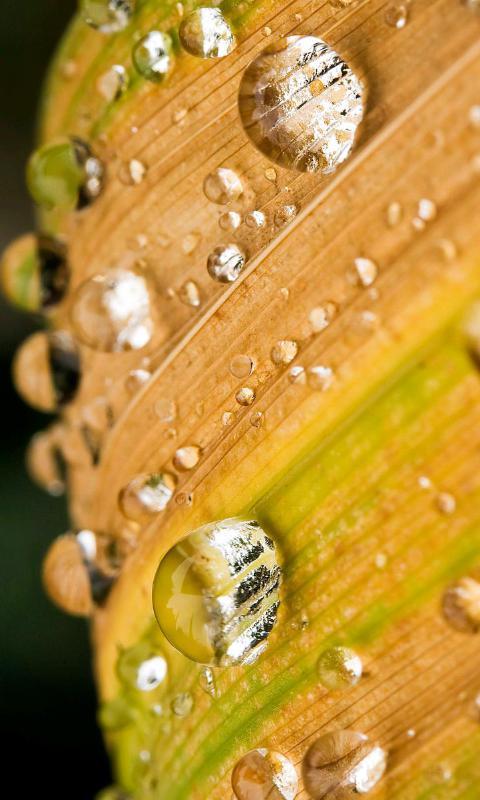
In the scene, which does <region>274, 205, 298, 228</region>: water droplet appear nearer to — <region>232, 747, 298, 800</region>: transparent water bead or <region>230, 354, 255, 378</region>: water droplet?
<region>230, 354, 255, 378</region>: water droplet

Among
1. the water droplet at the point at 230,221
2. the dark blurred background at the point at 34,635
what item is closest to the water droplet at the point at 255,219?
the water droplet at the point at 230,221

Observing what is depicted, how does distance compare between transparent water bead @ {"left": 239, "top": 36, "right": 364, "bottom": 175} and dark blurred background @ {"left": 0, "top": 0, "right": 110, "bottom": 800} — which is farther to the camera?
dark blurred background @ {"left": 0, "top": 0, "right": 110, "bottom": 800}

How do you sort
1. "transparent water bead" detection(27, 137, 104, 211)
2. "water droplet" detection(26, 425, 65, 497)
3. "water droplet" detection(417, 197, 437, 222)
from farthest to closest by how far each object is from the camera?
1. "water droplet" detection(26, 425, 65, 497)
2. "transparent water bead" detection(27, 137, 104, 211)
3. "water droplet" detection(417, 197, 437, 222)

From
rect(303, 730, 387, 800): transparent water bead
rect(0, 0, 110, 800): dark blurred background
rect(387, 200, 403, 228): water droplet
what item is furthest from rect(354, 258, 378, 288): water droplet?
rect(0, 0, 110, 800): dark blurred background

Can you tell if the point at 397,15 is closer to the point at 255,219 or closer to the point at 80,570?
the point at 255,219

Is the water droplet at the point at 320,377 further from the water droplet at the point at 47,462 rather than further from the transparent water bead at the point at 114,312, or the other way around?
the water droplet at the point at 47,462

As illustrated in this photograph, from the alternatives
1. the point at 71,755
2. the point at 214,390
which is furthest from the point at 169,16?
the point at 71,755

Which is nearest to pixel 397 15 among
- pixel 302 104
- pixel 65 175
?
pixel 302 104
